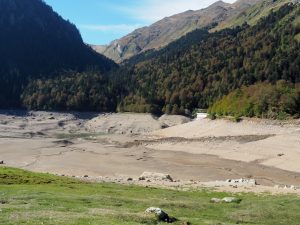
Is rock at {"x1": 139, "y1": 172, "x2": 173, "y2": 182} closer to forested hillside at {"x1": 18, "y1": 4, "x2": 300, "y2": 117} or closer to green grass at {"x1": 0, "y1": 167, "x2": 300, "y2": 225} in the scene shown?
green grass at {"x1": 0, "y1": 167, "x2": 300, "y2": 225}

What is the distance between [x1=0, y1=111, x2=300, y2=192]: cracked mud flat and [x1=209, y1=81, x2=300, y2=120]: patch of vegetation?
18.1ft

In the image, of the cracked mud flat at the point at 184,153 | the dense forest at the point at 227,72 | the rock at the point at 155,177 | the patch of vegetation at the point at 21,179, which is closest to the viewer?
the patch of vegetation at the point at 21,179

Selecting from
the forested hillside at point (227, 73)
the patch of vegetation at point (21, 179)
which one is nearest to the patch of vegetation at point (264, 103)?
the forested hillside at point (227, 73)

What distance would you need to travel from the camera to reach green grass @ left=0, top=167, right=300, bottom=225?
24.7m

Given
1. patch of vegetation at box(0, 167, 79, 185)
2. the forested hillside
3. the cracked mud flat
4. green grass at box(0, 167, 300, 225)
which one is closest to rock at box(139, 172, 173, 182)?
the cracked mud flat

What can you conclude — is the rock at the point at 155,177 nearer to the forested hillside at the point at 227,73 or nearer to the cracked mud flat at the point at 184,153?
the cracked mud flat at the point at 184,153

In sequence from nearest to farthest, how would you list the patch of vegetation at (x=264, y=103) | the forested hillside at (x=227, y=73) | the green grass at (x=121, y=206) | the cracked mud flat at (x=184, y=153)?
the green grass at (x=121, y=206) → the cracked mud flat at (x=184, y=153) → the patch of vegetation at (x=264, y=103) → the forested hillside at (x=227, y=73)

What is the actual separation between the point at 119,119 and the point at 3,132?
4113 cm

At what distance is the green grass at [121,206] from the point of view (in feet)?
81.1

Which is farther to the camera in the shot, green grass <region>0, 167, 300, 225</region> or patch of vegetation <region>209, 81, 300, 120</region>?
patch of vegetation <region>209, 81, 300, 120</region>

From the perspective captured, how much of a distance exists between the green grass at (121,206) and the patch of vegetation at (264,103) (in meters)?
68.7

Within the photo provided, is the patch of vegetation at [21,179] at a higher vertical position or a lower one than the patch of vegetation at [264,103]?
lower

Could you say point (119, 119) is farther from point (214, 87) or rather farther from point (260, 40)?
point (260, 40)

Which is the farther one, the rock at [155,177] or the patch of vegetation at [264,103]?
the patch of vegetation at [264,103]
